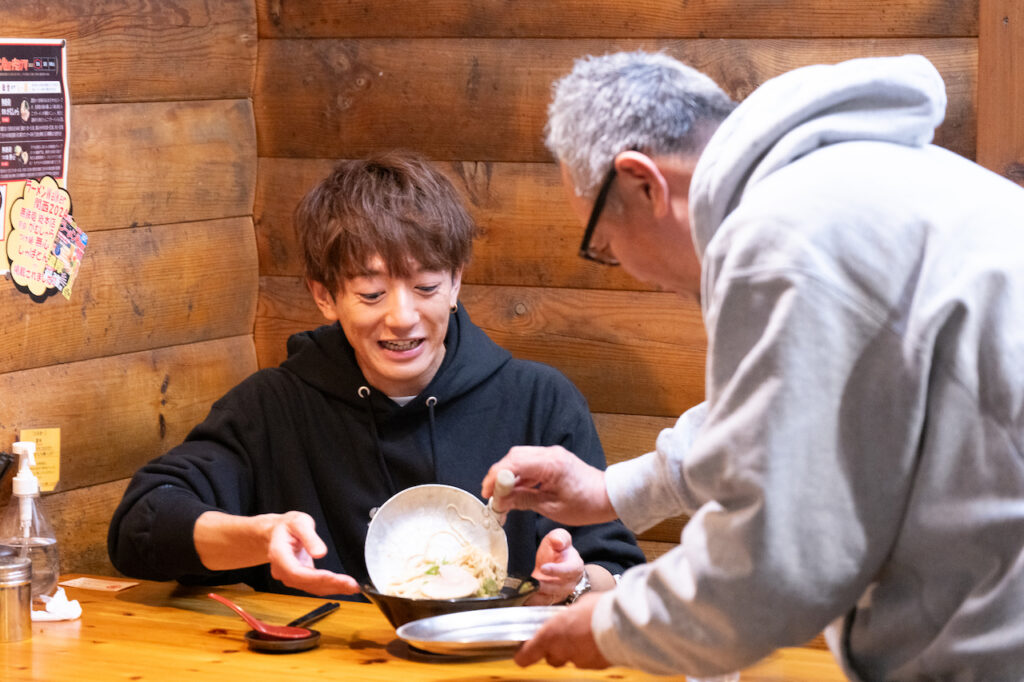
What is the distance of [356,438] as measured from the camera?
2236 mm

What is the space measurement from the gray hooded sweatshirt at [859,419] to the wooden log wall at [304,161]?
1374 millimetres

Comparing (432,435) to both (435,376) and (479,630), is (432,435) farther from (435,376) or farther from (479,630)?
(479,630)

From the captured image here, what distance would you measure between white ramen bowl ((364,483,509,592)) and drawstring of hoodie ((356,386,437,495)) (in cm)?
25

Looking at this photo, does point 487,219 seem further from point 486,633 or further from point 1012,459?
point 1012,459

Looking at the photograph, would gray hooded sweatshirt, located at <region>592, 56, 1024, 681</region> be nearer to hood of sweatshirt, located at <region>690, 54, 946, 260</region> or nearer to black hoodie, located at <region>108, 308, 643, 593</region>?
hood of sweatshirt, located at <region>690, 54, 946, 260</region>

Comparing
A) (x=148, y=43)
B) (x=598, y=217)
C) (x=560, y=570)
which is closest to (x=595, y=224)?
(x=598, y=217)

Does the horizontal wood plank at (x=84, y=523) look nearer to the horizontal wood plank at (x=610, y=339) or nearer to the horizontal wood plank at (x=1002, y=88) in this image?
the horizontal wood plank at (x=610, y=339)

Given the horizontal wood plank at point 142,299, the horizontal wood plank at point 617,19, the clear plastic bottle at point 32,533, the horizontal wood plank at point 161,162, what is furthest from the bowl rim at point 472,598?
the horizontal wood plank at point 617,19

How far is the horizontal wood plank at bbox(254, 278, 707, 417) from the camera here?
2.58 m

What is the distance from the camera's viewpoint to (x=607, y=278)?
262 cm

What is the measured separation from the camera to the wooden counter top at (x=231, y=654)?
161 cm

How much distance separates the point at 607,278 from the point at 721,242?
156 centimetres

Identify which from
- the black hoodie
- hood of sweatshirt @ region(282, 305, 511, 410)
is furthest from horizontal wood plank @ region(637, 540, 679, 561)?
hood of sweatshirt @ region(282, 305, 511, 410)

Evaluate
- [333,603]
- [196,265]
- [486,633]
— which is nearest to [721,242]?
[486,633]
